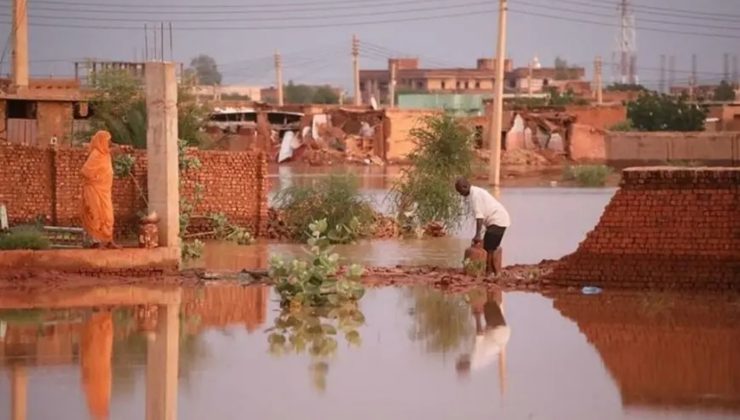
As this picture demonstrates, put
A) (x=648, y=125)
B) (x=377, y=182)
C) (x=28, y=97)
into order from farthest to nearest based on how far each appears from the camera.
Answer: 1. (x=648, y=125)
2. (x=377, y=182)
3. (x=28, y=97)

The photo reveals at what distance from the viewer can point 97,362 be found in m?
15.3

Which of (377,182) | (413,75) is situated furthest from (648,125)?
(413,75)

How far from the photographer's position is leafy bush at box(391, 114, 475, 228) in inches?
1125

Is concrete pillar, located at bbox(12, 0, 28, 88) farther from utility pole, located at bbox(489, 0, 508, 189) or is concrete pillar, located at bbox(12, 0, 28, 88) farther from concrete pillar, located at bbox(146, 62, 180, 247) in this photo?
concrete pillar, located at bbox(146, 62, 180, 247)

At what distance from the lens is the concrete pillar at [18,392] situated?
12.8m

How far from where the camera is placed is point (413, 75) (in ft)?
551

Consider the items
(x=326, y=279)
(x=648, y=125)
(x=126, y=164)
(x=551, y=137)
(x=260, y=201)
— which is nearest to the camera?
(x=326, y=279)

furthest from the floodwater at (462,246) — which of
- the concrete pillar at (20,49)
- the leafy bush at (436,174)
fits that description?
the concrete pillar at (20,49)

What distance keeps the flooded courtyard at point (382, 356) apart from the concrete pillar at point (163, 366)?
0.03 metres

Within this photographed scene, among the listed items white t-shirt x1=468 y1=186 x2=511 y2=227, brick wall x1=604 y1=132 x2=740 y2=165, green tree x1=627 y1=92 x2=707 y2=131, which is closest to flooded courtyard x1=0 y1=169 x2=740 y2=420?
white t-shirt x1=468 y1=186 x2=511 y2=227

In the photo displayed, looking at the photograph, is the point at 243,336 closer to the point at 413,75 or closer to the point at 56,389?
the point at 56,389

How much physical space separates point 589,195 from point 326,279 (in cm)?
2561

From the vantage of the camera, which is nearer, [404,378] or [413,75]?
[404,378]

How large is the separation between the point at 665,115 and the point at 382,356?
6274cm
